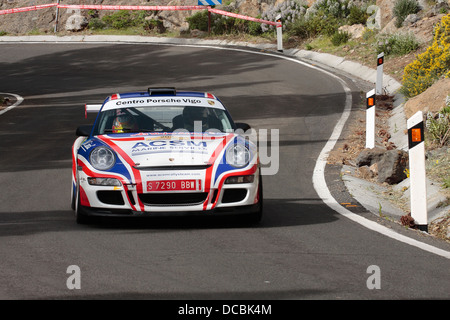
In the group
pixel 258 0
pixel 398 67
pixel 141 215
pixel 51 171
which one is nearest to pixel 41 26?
pixel 258 0

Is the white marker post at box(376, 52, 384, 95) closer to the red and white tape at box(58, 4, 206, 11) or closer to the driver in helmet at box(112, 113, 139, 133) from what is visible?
the driver in helmet at box(112, 113, 139, 133)

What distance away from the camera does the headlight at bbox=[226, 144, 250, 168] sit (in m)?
9.36

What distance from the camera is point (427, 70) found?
66.9 ft

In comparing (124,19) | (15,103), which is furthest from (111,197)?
(124,19)

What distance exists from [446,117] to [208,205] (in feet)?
22.5

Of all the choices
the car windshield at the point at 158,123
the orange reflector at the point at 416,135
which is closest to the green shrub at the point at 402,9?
the car windshield at the point at 158,123

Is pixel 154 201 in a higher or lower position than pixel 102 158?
lower

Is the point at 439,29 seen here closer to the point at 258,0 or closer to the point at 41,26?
the point at 258,0

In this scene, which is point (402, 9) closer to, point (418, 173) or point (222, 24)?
point (222, 24)

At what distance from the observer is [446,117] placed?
14.8 m

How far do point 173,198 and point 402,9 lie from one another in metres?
21.2

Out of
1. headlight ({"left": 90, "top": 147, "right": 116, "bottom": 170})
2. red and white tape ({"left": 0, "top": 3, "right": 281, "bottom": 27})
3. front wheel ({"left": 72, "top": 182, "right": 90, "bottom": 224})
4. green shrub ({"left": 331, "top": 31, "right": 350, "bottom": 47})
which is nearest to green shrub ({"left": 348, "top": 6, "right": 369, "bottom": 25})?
green shrub ({"left": 331, "top": 31, "right": 350, "bottom": 47})

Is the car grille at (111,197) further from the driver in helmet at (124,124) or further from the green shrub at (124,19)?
the green shrub at (124,19)

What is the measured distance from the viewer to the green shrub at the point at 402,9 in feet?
93.4
